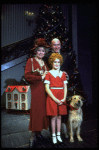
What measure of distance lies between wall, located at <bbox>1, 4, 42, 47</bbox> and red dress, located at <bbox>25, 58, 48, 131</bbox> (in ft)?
12.8

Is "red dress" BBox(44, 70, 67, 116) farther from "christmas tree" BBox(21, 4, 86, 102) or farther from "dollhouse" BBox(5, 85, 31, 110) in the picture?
"christmas tree" BBox(21, 4, 86, 102)

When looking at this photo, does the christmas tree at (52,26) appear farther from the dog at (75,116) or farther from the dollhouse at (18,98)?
the dog at (75,116)

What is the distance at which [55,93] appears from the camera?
5.97 ft

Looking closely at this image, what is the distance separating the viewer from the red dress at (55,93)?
5.85 feet

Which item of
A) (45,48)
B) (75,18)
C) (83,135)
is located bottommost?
(83,135)

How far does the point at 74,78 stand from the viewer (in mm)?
3404

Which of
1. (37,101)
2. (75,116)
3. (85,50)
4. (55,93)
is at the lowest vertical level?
(75,116)

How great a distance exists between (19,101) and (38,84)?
211 centimetres

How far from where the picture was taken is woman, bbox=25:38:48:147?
180 cm

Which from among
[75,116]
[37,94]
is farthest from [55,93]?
[75,116]

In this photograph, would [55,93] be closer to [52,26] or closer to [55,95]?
[55,95]

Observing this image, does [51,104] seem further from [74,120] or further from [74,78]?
[74,78]

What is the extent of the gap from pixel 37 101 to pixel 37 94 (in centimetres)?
10

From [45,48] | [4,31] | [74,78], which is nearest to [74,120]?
[45,48]
